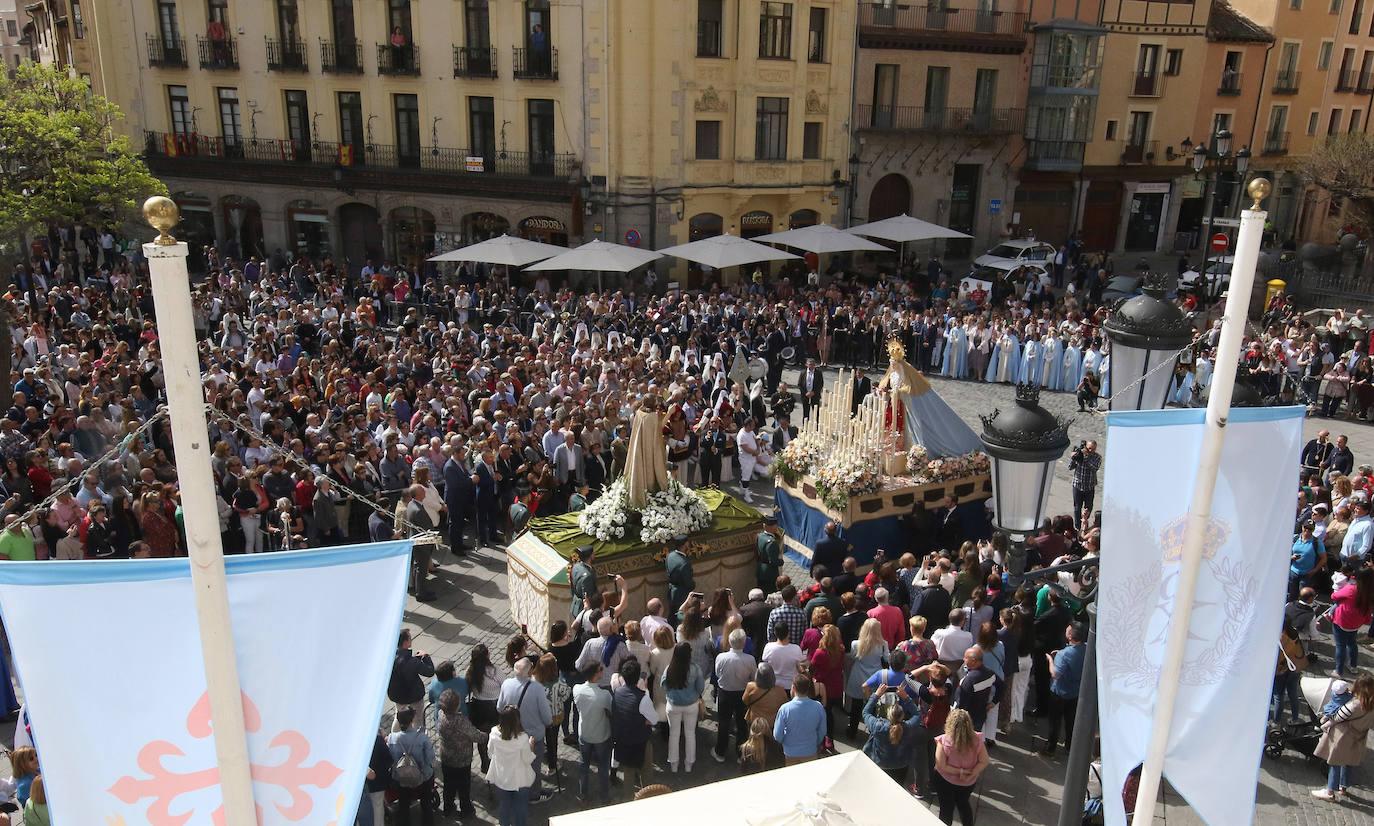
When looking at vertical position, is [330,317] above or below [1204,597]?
below

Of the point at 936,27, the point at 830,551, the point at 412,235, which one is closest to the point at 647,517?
the point at 830,551

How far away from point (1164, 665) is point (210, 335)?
21.8 meters

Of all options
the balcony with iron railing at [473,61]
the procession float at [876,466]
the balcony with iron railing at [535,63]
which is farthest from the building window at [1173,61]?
the procession float at [876,466]

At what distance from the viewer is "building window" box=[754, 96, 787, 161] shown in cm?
3138

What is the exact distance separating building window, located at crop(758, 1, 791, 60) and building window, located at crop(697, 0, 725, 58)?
1.26m

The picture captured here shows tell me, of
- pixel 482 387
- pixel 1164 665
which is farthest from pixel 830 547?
pixel 482 387

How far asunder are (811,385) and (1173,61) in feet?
95.9

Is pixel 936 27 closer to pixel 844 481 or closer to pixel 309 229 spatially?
pixel 309 229

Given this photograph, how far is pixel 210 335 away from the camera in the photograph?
22.9 m

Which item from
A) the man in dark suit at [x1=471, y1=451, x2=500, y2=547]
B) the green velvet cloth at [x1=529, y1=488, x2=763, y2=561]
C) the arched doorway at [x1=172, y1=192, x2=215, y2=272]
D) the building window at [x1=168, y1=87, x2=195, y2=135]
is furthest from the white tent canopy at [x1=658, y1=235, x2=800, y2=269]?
the building window at [x1=168, y1=87, x2=195, y2=135]

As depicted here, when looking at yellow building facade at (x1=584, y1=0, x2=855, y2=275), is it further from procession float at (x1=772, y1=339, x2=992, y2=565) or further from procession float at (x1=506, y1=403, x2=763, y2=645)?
procession float at (x1=506, y1=403, x2=763, y2=645)

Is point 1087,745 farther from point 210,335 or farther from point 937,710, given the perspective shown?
point 210,335

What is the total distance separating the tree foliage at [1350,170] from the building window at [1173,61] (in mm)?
5715

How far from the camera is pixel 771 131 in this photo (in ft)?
104
